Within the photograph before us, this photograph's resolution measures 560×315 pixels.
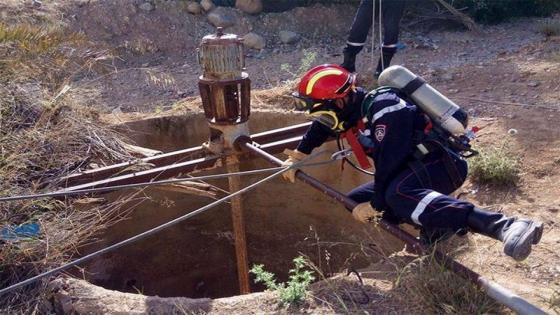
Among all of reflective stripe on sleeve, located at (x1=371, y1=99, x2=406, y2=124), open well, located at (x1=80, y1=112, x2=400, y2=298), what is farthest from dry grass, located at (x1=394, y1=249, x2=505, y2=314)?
open well, located at (x1=80, y1=112, x2=400, y2=298)

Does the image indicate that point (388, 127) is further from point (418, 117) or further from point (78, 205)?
point (78, 205)

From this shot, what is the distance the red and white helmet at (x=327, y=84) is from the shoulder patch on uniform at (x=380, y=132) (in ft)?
1.14

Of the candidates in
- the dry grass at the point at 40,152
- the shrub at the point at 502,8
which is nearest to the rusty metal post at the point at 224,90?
the dry grass at the point at 40,152

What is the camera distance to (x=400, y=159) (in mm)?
3240

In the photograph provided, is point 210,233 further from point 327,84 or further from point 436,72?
point 327,84

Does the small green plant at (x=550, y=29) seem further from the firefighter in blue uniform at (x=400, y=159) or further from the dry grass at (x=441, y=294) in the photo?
the dry grass at (x=441, y=294)

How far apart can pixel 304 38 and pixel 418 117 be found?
6.05 m

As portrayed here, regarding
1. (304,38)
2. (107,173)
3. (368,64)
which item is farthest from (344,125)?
(304,38)

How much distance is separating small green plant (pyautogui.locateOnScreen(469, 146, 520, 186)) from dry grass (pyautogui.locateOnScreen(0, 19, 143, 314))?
229cm

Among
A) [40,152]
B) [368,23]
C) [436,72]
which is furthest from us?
[436,72]

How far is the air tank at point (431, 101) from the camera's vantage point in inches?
128

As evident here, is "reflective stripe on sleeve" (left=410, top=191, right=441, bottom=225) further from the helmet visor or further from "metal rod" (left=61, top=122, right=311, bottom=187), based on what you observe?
"metal rod" (left=61, top=122, right=311, bottom=187)

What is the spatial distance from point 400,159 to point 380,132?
0.17 metres

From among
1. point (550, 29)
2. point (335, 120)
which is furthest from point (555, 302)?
point (550, 29)
